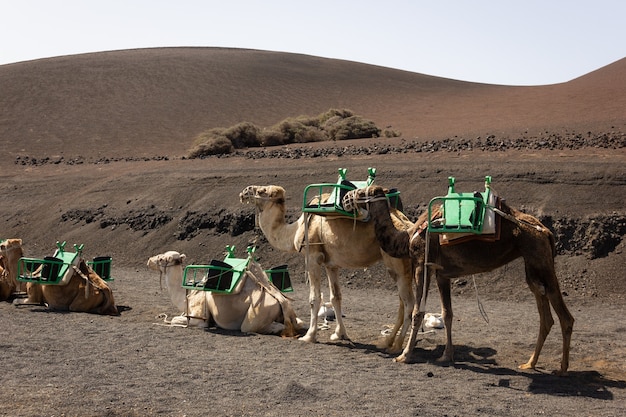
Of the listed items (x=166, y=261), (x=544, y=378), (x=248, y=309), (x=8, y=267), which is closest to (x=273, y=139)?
(x=8, y=267)

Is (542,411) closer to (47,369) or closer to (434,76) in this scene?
(47,369)

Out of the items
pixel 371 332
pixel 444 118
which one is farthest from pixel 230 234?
pixel 444 118

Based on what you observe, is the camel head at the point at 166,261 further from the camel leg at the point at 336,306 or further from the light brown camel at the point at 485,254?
the light brown camel at the point at 485,254

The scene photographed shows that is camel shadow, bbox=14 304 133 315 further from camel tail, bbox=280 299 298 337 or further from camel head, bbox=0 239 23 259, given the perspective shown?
camel tail, bbox=280 299 298 337

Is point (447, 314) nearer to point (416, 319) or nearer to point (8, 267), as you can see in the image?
point (416, 319)

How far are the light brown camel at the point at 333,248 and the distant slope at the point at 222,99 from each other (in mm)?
22878

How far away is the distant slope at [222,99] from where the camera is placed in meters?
49.8

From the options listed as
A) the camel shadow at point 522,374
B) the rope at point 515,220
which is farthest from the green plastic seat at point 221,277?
→ the rope at point 515,220

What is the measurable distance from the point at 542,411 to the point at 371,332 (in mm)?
5092

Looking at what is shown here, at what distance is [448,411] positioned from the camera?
298 inches

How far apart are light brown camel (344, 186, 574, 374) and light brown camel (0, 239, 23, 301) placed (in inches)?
309

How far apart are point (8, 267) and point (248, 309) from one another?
593 cm

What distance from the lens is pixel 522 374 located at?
31.0 ft

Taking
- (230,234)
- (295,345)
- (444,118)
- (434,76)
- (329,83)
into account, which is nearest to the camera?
(295,345)
